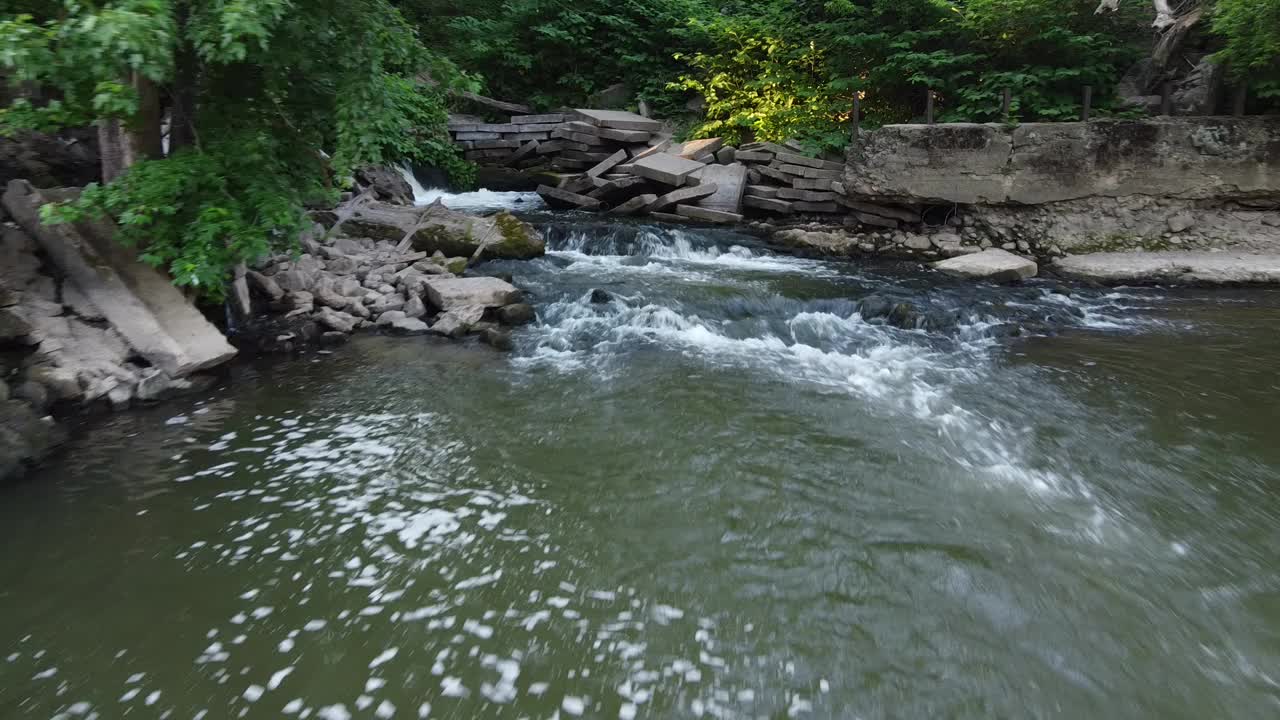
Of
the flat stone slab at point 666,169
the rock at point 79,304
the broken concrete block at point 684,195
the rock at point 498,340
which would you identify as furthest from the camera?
the flat stone slab at point 666,169

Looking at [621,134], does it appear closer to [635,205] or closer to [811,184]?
[635,205]

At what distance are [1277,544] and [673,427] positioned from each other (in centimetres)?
353

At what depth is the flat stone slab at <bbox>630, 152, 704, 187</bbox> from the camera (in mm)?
13617

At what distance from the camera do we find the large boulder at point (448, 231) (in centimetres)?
996

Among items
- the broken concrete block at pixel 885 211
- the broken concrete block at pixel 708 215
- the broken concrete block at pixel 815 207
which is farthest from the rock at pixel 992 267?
the broken concrete block at pixel 708 215

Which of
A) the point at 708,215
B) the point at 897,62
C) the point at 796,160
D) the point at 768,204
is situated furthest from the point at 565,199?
the point at 897,62

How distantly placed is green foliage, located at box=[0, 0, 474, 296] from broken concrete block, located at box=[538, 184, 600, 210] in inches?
322

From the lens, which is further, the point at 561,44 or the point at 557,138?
the point at 561,44

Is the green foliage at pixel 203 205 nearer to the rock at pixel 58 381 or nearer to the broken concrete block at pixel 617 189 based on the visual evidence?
the rock at pixel 58 381

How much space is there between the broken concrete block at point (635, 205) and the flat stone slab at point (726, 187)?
95cm

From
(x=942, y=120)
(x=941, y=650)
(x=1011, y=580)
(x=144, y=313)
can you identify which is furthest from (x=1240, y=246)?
(x=144, y=313)

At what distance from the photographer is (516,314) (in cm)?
791

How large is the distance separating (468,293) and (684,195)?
255 inches

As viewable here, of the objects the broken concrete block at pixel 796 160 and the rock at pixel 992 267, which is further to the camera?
the broken concrete block at pixel 796 160
